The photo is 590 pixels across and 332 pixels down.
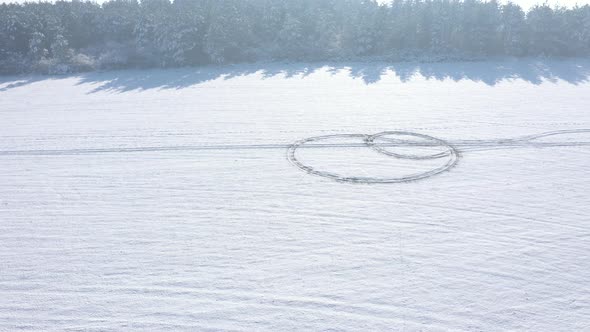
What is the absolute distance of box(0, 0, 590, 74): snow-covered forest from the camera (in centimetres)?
1911

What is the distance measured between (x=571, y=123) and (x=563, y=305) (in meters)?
8.48

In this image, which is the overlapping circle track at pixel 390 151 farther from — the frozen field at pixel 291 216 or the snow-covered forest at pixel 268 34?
the snow-covered forest at pixel 268 34

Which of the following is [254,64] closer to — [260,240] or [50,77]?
[50,77]

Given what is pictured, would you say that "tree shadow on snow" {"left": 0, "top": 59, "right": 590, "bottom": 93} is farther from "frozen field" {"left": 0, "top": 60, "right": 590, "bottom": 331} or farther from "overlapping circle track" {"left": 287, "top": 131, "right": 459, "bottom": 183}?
"overlapping circle track" {"left": 287, "top": 131, "right": 459, "bottom": 183}

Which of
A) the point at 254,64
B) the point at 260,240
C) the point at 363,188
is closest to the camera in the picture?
the point at 260,240

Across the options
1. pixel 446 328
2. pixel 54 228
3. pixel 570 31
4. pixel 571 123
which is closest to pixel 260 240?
pixel 446 328

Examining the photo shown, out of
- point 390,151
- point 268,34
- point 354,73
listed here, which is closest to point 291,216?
point 390,151

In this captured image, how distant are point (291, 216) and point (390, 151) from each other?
3778 millimetres

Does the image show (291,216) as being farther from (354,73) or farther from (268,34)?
(268,34)

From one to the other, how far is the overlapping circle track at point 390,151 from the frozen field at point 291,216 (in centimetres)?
11

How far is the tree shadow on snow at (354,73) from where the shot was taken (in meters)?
16.9

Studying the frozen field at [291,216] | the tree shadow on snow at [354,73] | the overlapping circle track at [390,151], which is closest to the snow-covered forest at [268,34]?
the tree shadow on snow at [354,73]

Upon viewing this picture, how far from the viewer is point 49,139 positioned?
38.9ft

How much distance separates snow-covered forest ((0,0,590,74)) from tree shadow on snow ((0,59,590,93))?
0.72 metres
